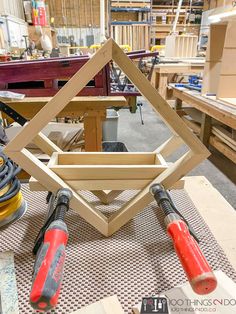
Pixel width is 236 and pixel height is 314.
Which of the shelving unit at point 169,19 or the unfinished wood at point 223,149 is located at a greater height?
the shelving unit at point 169,19

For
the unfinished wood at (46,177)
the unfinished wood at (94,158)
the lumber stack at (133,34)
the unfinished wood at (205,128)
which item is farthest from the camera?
the lumber stack at (133,34)

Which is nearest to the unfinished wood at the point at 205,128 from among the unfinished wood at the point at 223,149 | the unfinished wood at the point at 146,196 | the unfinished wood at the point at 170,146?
the unfinished wood at the point at 223,149

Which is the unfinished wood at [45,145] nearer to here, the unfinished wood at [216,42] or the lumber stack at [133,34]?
the unfinished wood at [216,42]

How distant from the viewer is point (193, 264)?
329mm

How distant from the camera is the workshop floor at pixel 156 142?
163cm

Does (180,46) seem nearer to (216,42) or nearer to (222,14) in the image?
(216,42)

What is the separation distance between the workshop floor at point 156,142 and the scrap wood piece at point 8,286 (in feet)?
4.02

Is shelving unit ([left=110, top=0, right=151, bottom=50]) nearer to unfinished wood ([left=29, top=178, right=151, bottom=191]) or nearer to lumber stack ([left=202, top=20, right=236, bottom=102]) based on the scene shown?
lumber stack ([left=202, top=20, right=236, bottom=102])

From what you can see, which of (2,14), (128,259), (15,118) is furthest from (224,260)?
(2,14)

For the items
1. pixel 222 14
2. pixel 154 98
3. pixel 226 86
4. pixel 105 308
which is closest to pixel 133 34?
pixel 222 14

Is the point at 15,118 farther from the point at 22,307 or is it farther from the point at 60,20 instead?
the point at 60,20

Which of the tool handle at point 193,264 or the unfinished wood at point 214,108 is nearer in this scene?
the tool handle at point 193,264

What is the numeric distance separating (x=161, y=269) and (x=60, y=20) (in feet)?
22.1

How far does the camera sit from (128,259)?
1.93 feet
